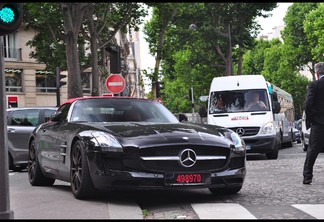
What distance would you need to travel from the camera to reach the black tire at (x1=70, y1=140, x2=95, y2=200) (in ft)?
25.4

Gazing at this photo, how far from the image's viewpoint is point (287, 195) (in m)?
8.36

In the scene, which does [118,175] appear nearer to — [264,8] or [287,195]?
[287,195]

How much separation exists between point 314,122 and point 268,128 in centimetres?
764

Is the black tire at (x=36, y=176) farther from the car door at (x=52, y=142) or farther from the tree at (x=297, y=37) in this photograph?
the tree at (x=297, y=37)

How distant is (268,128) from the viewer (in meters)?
17.5

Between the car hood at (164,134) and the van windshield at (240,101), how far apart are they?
9.62 m

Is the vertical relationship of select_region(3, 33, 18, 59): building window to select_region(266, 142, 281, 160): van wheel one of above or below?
above

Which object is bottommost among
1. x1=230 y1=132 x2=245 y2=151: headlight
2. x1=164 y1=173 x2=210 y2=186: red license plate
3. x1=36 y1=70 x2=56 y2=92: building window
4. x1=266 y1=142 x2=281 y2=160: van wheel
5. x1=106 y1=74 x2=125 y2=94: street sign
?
x1=266 y1=142 x2=281 y2=160: van wheel

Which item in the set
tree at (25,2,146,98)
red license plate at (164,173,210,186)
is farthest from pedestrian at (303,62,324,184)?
tree at (25,2,146,98)

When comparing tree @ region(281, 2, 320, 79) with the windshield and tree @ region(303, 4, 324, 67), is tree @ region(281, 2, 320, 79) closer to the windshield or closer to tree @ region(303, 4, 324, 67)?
tree @ region(303, 4, 324, 67)

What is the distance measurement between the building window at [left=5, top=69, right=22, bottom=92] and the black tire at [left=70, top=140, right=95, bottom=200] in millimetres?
38363

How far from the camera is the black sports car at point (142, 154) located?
7449mm

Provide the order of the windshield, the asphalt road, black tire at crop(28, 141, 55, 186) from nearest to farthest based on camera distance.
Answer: the asphalt road < the windshield < black tire at crop(28, 141, 55, 186)

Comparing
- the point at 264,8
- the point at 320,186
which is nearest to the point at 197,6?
the point at 264,8
